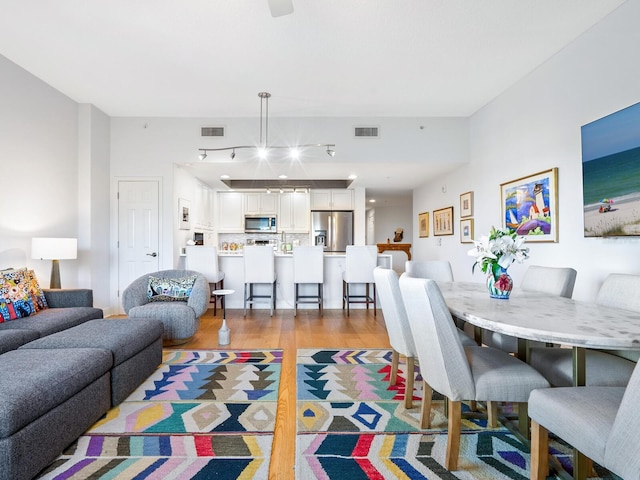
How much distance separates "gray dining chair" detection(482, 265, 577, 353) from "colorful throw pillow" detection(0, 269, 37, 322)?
3.79 m

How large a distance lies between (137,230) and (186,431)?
384cm

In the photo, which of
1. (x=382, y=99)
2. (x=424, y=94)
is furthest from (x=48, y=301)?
(x=424, y=94)

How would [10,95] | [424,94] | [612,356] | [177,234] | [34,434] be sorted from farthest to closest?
1. [177,234]
2. [424,94]
3. [10,95]
4. [612,356]
5. [34,434]

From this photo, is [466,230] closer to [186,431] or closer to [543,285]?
[543,285]

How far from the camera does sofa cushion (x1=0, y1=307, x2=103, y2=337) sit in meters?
2.56

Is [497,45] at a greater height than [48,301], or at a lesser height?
greater

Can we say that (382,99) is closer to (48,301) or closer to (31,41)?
(31,41)

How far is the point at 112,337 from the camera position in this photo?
87.4 inches

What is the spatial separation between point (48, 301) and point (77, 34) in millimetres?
2501

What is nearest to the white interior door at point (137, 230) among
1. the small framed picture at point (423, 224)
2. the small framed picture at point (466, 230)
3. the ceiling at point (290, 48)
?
the ceiling at point (290, 48)

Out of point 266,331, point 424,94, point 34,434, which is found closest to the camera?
point 34,434

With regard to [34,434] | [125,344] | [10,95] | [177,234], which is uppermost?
[10,95]

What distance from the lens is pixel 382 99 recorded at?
432cm

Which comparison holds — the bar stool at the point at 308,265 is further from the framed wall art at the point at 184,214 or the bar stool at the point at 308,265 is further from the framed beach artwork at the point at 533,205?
the framed beach artwork at the point at 533,205
